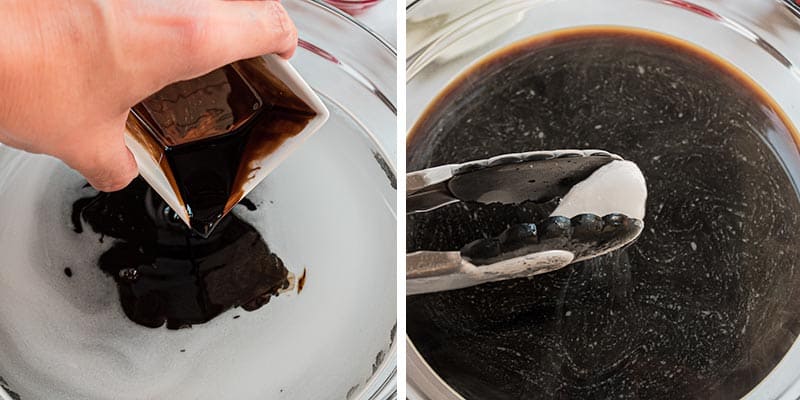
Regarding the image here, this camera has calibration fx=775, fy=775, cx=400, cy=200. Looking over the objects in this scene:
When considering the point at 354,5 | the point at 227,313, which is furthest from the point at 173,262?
the point at 354,5

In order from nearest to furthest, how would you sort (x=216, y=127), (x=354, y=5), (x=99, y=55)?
1. (x=99, y=55)
2. (x=216, y=127)
3. (x=354, y=5)

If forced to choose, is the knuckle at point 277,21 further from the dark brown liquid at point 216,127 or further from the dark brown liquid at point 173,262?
the dark brown liquid at point 173,262

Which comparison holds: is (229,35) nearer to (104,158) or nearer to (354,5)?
(104,158)

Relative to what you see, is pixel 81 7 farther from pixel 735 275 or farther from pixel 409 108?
pixel 735 275

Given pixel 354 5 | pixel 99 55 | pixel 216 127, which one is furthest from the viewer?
pixel 354 5

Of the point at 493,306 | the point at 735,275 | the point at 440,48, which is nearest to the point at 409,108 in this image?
the point at 440,48

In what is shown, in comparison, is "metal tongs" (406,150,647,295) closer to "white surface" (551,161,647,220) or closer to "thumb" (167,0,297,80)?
"white surface" (551,161,647,220)

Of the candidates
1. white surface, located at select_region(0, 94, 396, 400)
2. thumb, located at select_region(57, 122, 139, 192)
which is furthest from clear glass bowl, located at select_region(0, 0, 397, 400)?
thumb, located at select_region(57, 122, 139, 192)
